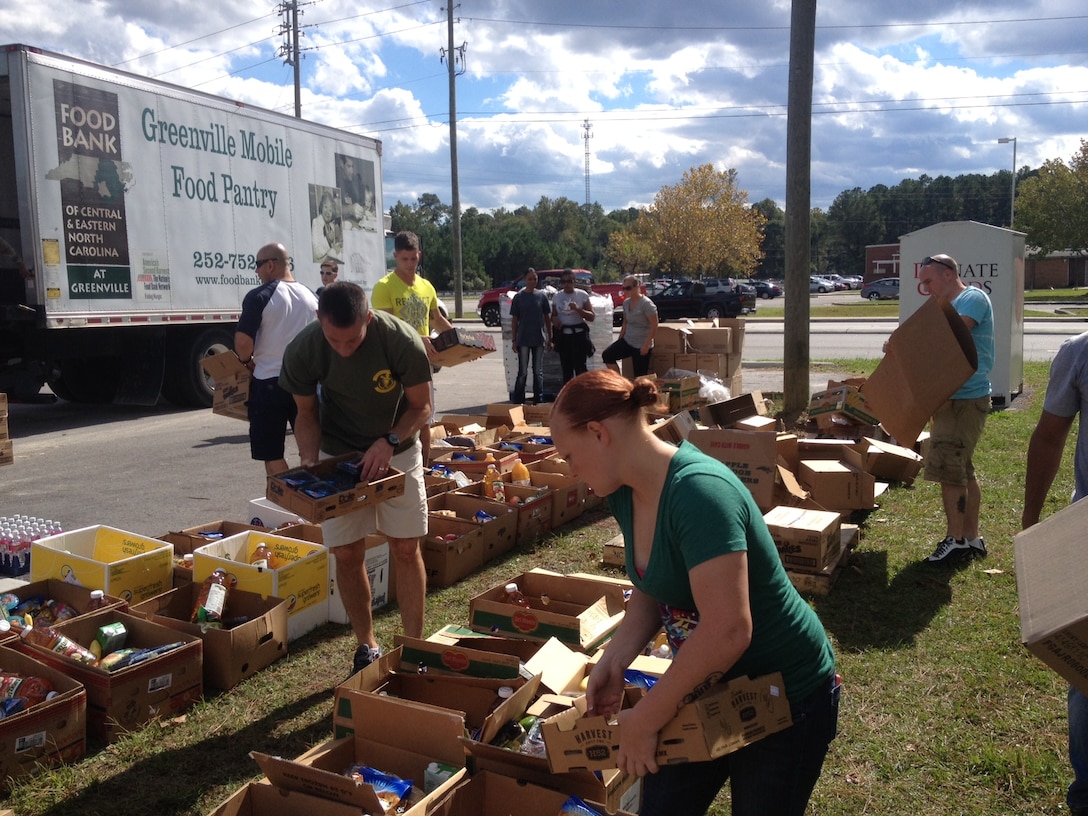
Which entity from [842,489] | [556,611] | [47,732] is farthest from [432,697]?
[842,489]

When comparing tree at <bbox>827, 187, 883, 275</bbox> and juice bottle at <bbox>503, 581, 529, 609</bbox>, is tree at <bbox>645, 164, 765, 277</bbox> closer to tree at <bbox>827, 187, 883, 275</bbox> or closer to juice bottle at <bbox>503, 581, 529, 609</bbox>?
juice bottle at <bbox>503, 581, 529, 609</bbox>

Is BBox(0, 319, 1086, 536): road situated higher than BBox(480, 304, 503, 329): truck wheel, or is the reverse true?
BBox(480, 304, 503, 329): truck wheel

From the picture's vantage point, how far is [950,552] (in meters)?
5.52

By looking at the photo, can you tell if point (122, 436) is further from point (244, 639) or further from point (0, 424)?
point (244, 639)

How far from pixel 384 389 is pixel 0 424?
10.2 feet

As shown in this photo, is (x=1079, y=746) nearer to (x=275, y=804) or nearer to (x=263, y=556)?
(x=275, y=804)

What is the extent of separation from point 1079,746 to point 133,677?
3.46 meters

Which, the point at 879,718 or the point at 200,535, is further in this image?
the point at 200,535

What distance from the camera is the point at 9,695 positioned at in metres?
3.48

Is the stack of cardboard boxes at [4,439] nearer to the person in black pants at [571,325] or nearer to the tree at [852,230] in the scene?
the person in black pants at [571,325]

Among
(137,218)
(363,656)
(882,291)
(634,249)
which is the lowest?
(363,656)

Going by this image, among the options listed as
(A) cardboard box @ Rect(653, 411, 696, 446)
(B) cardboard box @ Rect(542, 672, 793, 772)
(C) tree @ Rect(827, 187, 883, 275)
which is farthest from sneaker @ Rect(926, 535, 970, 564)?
(C) tree @ Rect(827, 187, 883, 275)

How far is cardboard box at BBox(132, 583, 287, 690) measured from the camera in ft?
13.2

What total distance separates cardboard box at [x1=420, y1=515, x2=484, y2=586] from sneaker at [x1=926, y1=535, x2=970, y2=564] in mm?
2802
